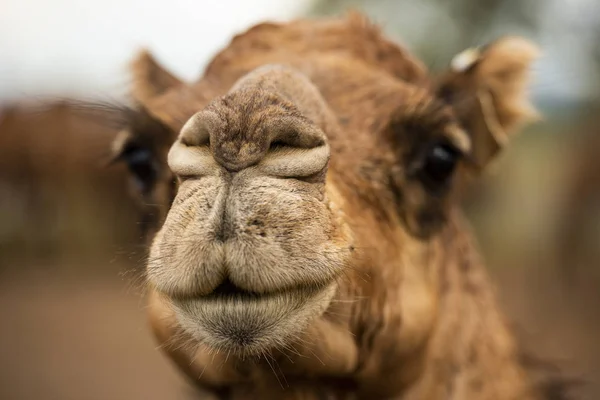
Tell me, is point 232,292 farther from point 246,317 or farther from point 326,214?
point 326,214

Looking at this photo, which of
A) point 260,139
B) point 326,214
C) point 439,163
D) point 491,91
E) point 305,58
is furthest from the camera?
point 491,91

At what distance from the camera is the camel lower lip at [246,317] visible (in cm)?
190

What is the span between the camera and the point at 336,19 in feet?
12.5

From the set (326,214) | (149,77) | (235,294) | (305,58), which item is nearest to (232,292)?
(235,294)

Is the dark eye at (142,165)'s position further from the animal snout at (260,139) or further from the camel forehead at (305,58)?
the animal snout at (260,139)

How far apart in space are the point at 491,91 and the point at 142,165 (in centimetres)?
186

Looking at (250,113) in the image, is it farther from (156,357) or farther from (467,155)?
(156,357)

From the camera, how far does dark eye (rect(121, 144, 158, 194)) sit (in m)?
3.03

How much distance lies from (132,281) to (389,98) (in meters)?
1.42

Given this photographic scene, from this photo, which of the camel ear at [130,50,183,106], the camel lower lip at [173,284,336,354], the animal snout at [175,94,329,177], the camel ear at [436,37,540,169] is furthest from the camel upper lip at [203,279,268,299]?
the camel ear at [130,50,183,106]

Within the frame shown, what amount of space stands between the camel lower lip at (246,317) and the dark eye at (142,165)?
1.19 meters

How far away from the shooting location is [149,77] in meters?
3.72

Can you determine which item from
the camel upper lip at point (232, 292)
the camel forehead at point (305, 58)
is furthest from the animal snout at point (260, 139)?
the camel forehead at point (305, 58)

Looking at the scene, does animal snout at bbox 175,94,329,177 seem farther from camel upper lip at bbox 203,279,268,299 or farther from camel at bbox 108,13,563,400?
camel upper lip at bbox 203,279,268,299
